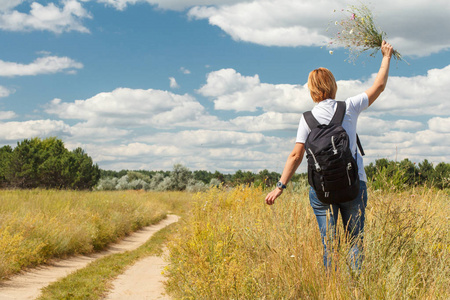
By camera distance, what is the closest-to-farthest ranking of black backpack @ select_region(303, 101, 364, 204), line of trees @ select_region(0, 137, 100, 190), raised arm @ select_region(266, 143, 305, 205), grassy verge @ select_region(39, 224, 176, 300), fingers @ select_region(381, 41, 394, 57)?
black backpack @ select_region(303, 101, 364, 204) → raised arm @ select_region(266, 143, 305, 205) → fingers @ select_region(381, 41, 394, 57) → grassy verge @ select_region(39, 224, 176, 300) → line of trees @ select_region(0, 137, 100, 190)

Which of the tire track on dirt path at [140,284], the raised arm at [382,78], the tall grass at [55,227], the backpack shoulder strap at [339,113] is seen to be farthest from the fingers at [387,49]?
the tall grass at [55,227]

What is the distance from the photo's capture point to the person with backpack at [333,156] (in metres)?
3.42

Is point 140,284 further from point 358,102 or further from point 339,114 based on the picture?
point 358,102

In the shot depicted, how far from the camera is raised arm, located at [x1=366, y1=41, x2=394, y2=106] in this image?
12.4ft

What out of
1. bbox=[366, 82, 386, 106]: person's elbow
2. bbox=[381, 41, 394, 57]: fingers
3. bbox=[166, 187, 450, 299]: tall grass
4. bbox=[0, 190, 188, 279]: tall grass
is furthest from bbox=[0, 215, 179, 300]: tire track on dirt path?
bbox=[381, 41, 394, 57]: fingers

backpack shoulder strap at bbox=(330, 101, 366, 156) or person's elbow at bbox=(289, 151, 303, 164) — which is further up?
backpack shoulder strap at bbox=(330, 101, 366, 156)

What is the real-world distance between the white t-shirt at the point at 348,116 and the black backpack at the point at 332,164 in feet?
0.34

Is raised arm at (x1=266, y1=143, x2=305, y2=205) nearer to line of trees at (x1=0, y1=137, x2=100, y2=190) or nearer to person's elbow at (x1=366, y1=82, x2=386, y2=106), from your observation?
person's elbow at (x1=366, y1=82, x2=386, y2=106)

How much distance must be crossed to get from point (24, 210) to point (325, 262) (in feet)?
33.0

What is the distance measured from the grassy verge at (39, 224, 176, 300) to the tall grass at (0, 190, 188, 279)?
103cm

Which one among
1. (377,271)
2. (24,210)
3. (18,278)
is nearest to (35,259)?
(18,278)

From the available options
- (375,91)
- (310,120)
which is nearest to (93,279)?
(310,120)

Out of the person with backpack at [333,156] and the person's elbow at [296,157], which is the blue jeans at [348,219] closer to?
the person with backpack at [333,156]

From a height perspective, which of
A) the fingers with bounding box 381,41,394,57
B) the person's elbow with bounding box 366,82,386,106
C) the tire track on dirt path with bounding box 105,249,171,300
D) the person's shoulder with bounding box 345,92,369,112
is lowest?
the tire track on dirt path with bounding box 105,249,171,300
